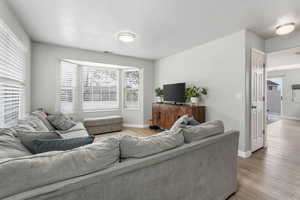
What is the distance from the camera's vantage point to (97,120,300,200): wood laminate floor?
173cm

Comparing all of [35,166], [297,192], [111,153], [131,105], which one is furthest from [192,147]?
[131,105]

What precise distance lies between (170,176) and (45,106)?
3864 mm

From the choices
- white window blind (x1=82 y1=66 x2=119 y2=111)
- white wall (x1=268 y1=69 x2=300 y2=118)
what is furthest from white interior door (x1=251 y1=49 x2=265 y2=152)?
white wall (x1=268 y1=69 x2=300 y2=118)

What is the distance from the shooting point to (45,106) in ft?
12.0

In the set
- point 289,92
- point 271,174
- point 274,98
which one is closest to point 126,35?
point 271,174

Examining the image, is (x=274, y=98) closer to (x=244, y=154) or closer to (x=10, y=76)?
(x=244, y=154)

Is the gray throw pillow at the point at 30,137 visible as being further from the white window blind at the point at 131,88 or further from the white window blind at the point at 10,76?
the white window blind at the point at 131,88

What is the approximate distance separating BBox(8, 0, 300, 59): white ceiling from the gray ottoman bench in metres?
2.28

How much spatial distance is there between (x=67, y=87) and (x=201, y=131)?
4204 mm

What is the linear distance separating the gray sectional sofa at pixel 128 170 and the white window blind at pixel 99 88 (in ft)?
12.3

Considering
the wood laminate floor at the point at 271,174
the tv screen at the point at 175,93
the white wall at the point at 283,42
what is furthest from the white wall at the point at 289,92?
the tv screen at the point at 175,93

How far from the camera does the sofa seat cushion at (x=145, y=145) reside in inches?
41.4

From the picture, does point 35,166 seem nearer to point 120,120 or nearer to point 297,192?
point 297,192

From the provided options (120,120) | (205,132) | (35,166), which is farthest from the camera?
(120,120)
